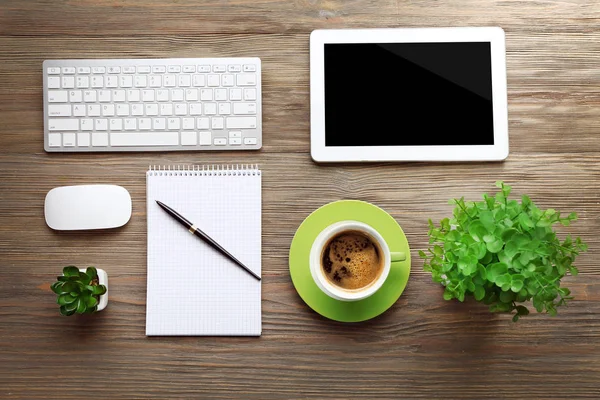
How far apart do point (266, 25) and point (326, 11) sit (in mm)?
116

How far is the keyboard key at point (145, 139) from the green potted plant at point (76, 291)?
238 millimetres

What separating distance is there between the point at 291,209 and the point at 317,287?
151 millimetres

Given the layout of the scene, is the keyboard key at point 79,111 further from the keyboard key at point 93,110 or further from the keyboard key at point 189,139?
the keyboard key at point 189,139

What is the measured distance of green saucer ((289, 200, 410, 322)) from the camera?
917 mm

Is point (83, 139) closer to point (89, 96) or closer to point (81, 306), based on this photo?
point (89, 96)

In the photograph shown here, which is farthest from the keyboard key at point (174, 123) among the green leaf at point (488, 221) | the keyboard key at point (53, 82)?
the green leaf at point (488, 221)

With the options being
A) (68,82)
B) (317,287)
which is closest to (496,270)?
(317,287)

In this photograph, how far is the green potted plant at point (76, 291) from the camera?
0.86 meters

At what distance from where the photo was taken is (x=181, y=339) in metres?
0.94

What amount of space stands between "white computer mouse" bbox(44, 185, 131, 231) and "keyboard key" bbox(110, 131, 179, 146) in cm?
9

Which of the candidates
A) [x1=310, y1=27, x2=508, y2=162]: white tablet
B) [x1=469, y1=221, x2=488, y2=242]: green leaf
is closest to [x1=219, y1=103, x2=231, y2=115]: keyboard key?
[x1=310, y1=27, x2=508, y2=162]: white tablet

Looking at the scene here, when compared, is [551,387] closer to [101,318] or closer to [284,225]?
[284,225]

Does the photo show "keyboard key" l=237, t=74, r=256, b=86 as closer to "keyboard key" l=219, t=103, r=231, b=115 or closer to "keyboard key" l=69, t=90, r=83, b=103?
"keyboard key" l=219, t=103, r=231, b=115

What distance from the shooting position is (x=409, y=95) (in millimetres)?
923
